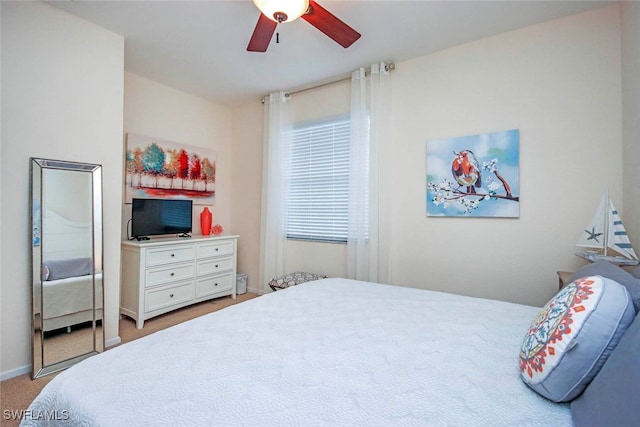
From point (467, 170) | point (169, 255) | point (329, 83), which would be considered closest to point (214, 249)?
point (169, 255)

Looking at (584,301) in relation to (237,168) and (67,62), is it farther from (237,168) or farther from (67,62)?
(237,168)

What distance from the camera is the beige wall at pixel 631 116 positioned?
1.86m

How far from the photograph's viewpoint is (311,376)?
96 centimetres

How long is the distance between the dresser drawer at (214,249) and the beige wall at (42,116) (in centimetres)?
104

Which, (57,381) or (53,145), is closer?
(57,381)

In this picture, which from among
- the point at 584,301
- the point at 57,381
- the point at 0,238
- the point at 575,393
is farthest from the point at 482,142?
the point at 0,238

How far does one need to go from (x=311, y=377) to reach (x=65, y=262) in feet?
7.50

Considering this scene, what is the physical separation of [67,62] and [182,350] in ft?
8.10

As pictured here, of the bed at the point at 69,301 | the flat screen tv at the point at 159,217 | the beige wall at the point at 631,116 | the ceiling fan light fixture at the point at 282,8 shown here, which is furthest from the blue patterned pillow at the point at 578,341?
the flat screen tv at the point at 159,217

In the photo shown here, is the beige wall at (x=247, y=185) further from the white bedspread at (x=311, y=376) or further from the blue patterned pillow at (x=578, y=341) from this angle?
the blue patterned pillow at (x=578, y=341)

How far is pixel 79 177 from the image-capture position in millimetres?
2307

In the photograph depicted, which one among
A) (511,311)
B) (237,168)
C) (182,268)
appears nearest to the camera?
(511,311)

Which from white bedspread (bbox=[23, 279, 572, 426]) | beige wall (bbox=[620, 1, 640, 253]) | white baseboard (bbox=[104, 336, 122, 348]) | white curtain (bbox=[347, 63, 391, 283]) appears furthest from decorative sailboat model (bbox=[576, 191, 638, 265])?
white baseboard (bbox=[104, 336, 122, 348])

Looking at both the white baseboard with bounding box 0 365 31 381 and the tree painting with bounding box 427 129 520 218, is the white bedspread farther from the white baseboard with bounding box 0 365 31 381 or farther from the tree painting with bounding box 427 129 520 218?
the white baseboard with bounding box 0 365 31 381
